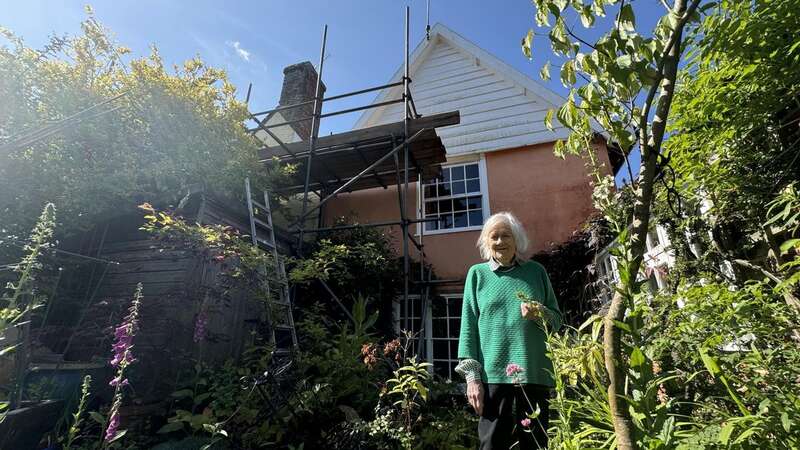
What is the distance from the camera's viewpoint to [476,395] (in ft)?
5.65

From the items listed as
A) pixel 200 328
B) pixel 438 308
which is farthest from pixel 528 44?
pixel 438 308

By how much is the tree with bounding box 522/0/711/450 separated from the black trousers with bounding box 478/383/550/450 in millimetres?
1017

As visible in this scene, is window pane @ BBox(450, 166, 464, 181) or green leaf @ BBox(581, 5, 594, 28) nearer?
green leaf @ BBox(581, 5, 594, 28)

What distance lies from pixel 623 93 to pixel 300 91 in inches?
347

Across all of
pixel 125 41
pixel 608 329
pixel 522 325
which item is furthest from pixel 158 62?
pixel 608 329

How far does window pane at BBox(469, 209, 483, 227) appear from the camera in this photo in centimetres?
666

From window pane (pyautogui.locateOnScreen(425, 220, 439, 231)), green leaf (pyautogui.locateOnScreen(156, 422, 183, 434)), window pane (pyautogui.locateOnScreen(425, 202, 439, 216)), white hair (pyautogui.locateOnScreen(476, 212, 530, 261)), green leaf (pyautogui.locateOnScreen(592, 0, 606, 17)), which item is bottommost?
green leaf (pyautogui.locateOnScreen(156, 422, 183, 434))

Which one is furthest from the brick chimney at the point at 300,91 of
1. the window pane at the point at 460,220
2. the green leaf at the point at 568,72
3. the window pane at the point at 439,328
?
the green leaf at the point at 568,72

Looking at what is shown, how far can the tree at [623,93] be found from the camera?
2.49ft

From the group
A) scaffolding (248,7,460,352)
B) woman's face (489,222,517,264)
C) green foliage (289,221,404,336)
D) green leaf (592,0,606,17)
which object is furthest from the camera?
scaffolding (248,7,460,352)

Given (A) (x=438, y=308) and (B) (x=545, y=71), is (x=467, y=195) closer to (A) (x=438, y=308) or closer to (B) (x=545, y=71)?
(A) (x=438, y=308)

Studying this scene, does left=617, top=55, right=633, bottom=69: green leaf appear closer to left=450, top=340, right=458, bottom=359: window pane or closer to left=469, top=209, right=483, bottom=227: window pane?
left=450, top=340, right=458, bottom=359: window pane

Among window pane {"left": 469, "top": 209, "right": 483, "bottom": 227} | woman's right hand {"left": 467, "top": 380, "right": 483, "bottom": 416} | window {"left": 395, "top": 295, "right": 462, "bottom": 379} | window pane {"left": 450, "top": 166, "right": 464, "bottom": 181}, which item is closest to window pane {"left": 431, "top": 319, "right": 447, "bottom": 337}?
window {"left": 395, "top": 295, "right": 462, "bottom": 379}

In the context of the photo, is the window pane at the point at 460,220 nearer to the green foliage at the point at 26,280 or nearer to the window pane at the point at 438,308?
the window pane at the point at 438,308
